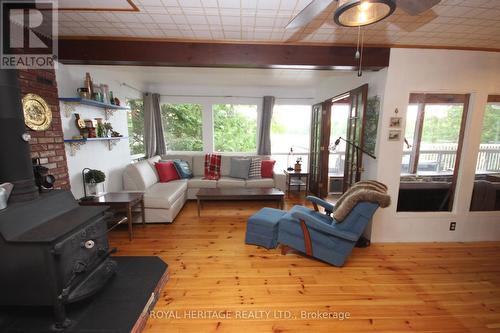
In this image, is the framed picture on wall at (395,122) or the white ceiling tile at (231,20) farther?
the framed picture on wall at (395,122)

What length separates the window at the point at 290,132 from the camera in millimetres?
5059

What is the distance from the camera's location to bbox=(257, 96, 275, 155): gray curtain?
15.8 ft

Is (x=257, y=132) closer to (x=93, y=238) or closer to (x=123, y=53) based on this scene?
(x=123, y=53)

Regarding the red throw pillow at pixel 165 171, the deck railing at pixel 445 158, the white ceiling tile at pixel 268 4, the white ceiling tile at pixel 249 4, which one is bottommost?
the red throw pillow at pixel 165 171

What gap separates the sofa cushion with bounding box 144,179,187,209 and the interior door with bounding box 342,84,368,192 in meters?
2.70

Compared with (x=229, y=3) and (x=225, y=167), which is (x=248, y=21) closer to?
(x=229, y=3)

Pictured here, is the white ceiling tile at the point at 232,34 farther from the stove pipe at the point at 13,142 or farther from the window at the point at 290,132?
the window at the point at 290,132

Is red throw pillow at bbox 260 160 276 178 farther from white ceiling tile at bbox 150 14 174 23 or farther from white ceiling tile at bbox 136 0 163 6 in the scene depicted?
white ceiling tile at bbox 136 0 163 6

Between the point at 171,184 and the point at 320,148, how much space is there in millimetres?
3025

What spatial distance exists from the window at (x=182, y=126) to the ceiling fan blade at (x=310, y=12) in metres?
3.87

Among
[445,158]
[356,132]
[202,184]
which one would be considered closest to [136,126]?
[202,184]

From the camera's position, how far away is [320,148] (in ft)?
14.3

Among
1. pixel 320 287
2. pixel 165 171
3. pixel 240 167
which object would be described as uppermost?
pixel 240 167

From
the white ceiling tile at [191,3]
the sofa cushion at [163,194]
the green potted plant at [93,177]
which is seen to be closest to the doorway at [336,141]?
the white ceiling tile at [191,3]
